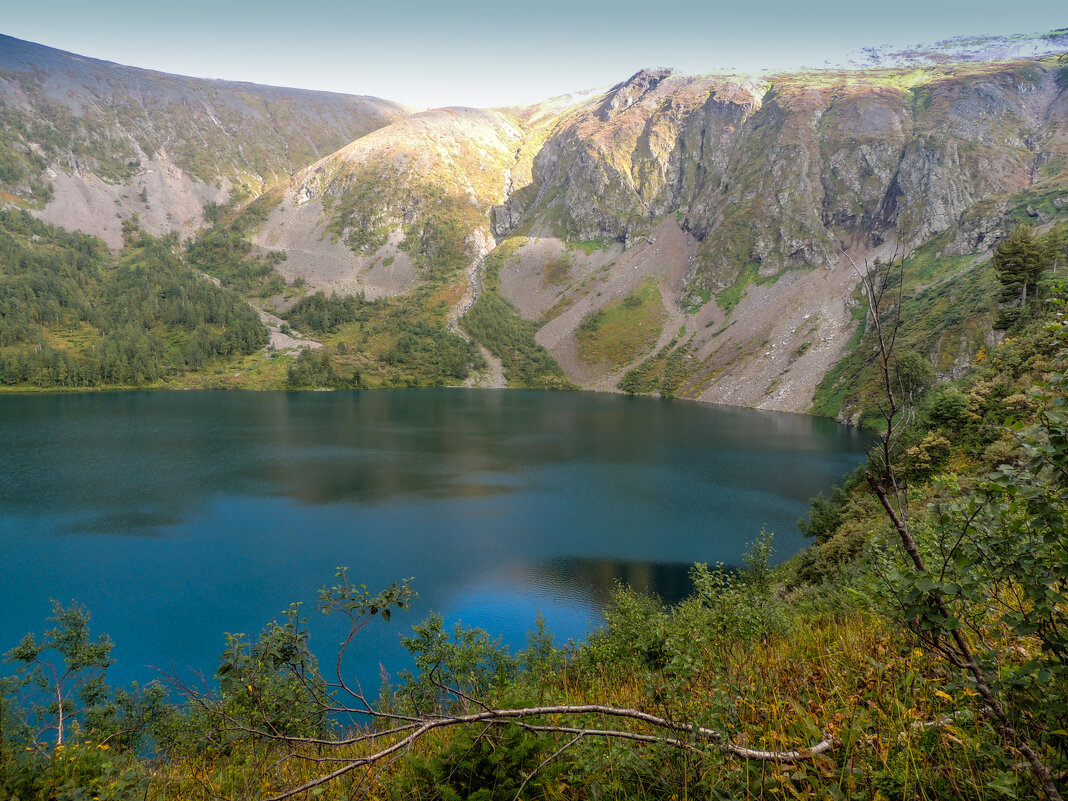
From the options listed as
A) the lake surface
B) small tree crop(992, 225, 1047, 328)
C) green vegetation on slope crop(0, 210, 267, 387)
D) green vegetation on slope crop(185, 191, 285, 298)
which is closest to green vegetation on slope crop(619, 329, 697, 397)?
the lake surface

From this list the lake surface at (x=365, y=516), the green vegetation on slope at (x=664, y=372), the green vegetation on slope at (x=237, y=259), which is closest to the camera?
the lake surface at (x=365, y=516)

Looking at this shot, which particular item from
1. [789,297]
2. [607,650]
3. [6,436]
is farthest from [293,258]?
[607,650]

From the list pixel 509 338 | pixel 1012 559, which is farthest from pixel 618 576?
pixel 509 338

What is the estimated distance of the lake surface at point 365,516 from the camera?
24.2m

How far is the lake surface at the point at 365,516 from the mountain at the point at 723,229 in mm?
40826

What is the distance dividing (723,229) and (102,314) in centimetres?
17677

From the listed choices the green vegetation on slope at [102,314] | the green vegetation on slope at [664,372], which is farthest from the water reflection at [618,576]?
the green vegetation on slope at [102,314]

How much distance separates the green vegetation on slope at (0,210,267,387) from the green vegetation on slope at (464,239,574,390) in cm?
6515

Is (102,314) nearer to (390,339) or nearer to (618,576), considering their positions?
(390,339)

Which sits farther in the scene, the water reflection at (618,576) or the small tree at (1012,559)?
the water reflection at (618,576)

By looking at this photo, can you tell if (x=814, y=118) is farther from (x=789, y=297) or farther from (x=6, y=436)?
(x=6, y=436)

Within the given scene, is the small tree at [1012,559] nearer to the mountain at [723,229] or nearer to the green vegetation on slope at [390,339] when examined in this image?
the mountain at [723,229]

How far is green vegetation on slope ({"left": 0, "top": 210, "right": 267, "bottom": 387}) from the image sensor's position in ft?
374

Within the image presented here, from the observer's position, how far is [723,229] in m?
148
